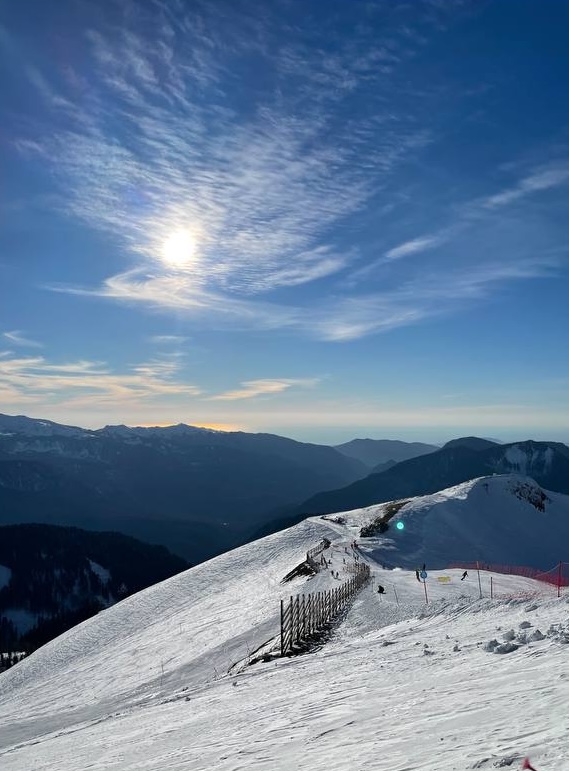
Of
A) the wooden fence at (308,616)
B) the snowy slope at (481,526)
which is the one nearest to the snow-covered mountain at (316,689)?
the wooden fence at (308,616)

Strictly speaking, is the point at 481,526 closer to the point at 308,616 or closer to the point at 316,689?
the point at 308,616

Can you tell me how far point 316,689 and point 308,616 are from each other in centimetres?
1146

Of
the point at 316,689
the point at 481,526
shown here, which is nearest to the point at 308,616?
the point at 316,689

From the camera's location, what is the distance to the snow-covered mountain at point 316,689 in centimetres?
735

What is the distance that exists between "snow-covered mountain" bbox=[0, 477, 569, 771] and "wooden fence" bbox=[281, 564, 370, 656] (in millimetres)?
1026

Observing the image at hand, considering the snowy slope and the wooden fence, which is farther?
the snowy slope

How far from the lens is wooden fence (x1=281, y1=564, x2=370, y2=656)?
826 inches

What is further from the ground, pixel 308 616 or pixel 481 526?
pixel 308 616

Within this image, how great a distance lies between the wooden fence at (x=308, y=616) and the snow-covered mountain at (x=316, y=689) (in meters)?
1.03

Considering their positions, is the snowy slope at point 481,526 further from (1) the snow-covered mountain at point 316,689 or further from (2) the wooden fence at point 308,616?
(2) the wooden fence at point 308,616

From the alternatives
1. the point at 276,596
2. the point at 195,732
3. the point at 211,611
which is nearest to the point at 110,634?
the point at 211,611

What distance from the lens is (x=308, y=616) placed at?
77.6ft

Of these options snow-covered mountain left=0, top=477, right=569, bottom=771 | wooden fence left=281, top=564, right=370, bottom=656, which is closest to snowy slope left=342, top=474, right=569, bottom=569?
snow-covered mountain left=0, top=477, right=569, bottom=771

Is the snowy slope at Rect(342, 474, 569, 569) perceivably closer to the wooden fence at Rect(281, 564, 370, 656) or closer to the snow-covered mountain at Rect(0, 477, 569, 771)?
the snow-covered mountain at Rect(0, 477, 569, 771)
